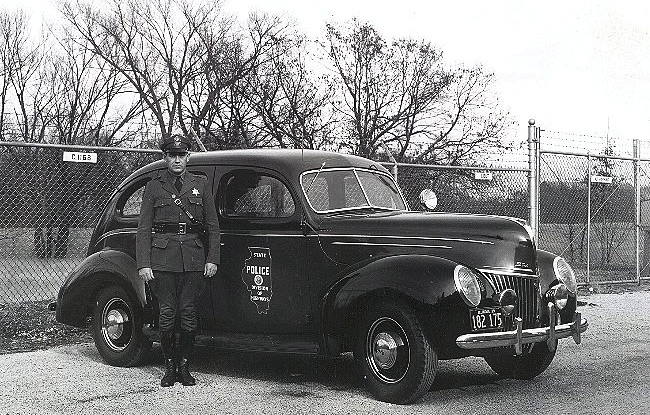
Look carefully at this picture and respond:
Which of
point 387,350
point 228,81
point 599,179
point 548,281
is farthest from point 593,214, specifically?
point 228,81

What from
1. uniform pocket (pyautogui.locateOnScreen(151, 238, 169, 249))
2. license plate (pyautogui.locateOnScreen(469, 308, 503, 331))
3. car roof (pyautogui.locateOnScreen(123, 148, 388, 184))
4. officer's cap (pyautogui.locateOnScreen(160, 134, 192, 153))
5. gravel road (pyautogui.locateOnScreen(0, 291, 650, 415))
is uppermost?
officer's cap (pyautogui.locateOnScreen(160, 134, 192, 153))

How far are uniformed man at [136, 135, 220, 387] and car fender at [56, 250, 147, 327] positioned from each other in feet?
1.74

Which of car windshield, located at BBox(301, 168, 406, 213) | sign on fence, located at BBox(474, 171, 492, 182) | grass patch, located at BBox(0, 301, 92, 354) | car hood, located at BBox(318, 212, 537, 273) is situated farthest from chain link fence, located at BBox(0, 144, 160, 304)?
car hood, located at BBox(318, 212, 537, 273)

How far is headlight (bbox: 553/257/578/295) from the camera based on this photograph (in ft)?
23.9

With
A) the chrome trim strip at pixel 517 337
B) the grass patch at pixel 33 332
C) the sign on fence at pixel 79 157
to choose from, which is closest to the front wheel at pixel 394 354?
the chrome trim strip at pixel 517 337

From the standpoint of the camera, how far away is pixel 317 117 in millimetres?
36375

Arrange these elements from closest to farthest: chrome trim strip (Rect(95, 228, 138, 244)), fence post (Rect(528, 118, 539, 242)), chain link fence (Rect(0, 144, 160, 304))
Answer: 1. chrome trim strip (Rect(95, 228, 138, 244))
2. fence post (Rect(528, 118, 539, 242))
3. chain link fence (Rect(0, 144, 160, 304))

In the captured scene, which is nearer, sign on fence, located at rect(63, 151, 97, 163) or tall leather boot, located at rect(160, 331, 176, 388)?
tall leather boot, located at rect(160, 331, 176, 388)

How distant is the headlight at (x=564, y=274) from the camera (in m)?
7.28

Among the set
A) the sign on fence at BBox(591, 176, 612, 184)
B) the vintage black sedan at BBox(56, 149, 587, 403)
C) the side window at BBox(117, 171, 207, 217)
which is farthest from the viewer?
the sign on fence at BBox(591, 176, 612, 184)

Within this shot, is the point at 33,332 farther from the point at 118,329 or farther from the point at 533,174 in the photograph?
the point at 533,174

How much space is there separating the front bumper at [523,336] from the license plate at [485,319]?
2.2 inches

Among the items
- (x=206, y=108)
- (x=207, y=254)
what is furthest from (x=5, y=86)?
(x=207, y=254)

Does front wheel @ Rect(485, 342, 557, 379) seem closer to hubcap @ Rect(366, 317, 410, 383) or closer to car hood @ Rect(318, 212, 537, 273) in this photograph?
car hood @ Rect(318, 212, 537, 273)
